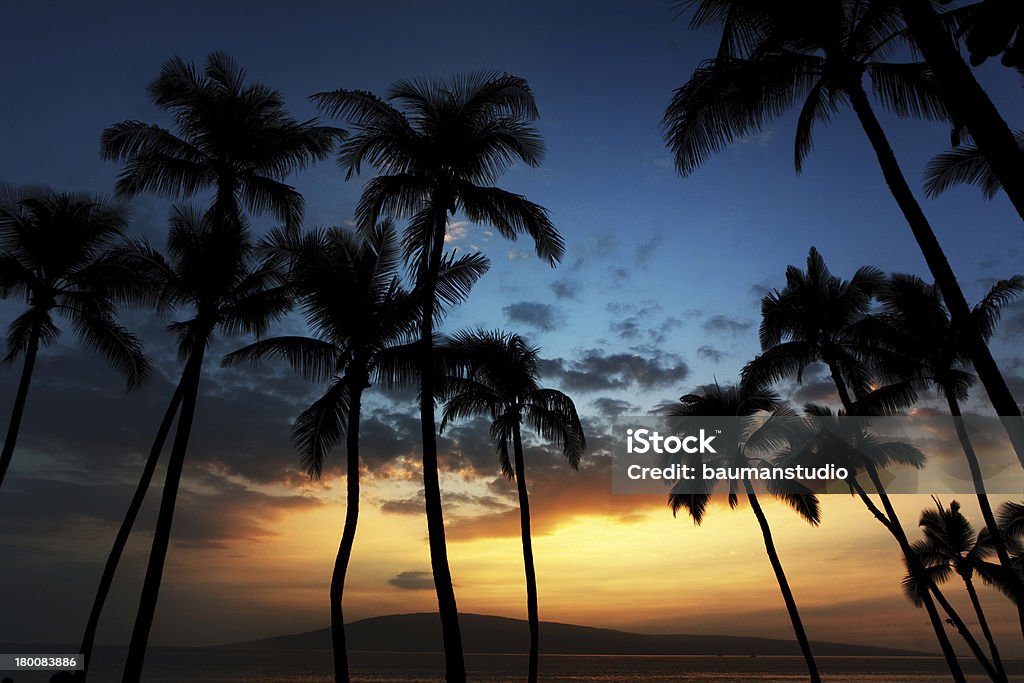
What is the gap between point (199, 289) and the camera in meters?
16.6

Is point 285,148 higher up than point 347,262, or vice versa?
point 285,148

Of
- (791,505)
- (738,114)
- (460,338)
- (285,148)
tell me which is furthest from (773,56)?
(791,505)

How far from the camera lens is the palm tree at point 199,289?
14.9 m

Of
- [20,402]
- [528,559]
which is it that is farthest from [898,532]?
[20,402]

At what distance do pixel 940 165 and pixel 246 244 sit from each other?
17918 mm

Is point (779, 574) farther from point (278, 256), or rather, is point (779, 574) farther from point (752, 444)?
point (278, 256)

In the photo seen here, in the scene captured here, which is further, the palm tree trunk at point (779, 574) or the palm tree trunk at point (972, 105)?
the palm tree trunk at point (779, 574)

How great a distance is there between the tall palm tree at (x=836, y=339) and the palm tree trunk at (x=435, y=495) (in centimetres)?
1506

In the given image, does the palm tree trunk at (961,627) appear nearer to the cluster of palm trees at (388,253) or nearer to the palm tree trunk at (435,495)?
the cluster of palm trees at (388,253)

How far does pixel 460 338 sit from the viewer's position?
22297 millimetres

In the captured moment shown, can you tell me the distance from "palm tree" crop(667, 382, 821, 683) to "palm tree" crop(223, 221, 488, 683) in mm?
16016

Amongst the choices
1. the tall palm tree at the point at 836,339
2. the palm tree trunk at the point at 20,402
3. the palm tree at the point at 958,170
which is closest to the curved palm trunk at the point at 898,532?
the tall palm tree at the point at 836,339

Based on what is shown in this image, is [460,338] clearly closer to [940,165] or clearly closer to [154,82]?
[154,82]

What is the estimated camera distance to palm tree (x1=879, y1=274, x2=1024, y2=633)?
2044cm
